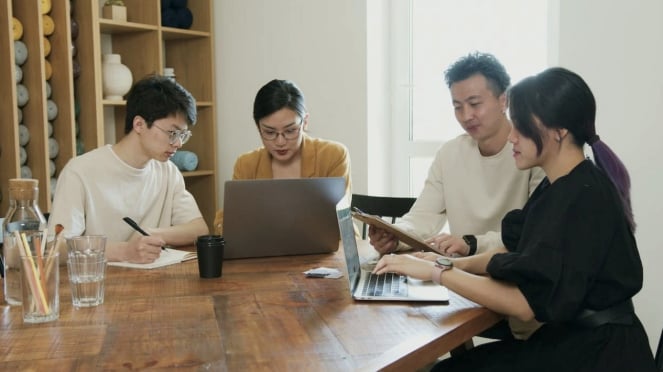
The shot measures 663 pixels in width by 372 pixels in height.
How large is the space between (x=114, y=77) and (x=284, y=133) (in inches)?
56.2

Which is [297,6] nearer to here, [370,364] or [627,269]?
[627,269]

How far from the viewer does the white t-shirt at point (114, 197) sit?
2.13 metres

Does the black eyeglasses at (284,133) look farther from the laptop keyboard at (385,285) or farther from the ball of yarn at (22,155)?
the ball of yarn at (22,155)

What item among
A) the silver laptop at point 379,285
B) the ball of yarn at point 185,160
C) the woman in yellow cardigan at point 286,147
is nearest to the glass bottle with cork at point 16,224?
the silver laptop at point 379,285

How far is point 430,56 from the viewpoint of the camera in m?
3.60

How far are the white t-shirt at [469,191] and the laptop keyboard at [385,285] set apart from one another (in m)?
0.48

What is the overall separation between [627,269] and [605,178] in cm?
20

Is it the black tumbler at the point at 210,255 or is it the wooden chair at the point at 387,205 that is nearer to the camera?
the black tumbler at the point at 210,255

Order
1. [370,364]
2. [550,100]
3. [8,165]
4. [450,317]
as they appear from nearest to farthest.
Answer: [370,364], [450,317], [550,100], [8,165]

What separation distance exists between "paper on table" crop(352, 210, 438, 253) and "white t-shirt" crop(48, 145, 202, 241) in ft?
2.63

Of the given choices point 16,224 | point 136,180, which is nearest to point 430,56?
point 136,180

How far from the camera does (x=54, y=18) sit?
10.7ft

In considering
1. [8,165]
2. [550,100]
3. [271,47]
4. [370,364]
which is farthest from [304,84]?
[370,364]

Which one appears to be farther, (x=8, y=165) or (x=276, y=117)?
(x=8, y=165)
